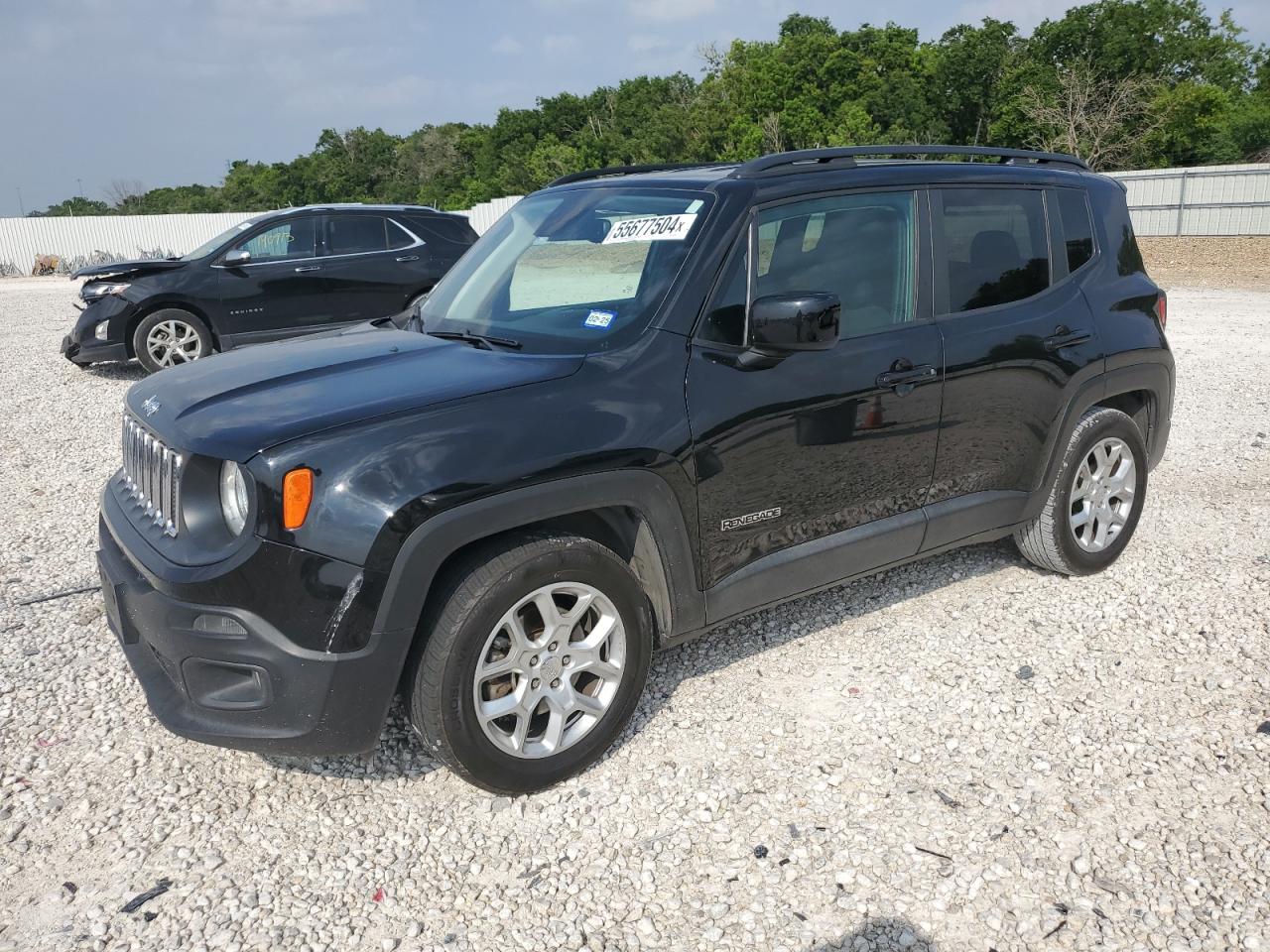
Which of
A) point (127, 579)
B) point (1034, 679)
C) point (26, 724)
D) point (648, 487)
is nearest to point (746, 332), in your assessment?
point (648, 487)

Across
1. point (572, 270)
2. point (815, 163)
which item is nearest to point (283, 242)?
point (572, 270)

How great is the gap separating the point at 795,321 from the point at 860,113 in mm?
56737

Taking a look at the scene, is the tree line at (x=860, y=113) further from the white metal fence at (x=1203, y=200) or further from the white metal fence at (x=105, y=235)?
the white metal fence at (x=105, y=235)

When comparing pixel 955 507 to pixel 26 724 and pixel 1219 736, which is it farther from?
pixel 26 724

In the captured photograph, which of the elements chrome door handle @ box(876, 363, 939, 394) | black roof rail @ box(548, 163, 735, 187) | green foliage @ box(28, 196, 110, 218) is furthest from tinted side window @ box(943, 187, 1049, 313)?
green foliage @ box(28, 196, 110, 218)

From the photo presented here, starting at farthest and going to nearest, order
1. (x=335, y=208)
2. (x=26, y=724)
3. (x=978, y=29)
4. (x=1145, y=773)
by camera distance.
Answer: (x=978, y=29) < (x=335, y=208) < (x=26, y=724) < (x=1145, y=773)

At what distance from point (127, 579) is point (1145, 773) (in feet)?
11.0

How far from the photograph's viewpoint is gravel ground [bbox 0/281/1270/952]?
2709 millimetres

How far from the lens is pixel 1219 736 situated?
138 inches

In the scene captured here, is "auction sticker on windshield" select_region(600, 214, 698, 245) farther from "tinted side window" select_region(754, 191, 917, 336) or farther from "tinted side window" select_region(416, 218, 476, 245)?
"tinted side window" select_region(416, 218, 476, 245)

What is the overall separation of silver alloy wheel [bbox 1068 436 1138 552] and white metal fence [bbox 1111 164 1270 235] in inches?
885

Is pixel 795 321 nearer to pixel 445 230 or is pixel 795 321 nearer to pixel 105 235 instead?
pixel 445 230

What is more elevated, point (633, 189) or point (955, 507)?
point (633, 189)

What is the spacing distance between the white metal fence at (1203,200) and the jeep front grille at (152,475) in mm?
25589
